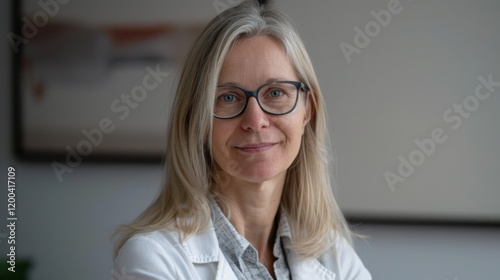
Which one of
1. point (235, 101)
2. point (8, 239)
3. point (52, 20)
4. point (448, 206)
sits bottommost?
point (8, 239)

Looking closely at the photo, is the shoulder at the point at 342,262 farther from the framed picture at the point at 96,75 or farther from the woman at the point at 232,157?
the framed picture at the point at 96,75

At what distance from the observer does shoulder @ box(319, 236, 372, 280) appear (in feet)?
4.06

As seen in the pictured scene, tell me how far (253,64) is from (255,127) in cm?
12

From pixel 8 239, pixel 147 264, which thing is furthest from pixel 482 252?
pixel 8 239

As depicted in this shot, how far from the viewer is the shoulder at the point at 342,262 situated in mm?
1237

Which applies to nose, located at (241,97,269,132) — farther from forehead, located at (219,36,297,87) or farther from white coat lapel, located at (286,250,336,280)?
white coat lapel, located at (286,250,336,280)

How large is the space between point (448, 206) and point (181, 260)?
108 cm

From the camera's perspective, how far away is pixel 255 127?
1087 mm

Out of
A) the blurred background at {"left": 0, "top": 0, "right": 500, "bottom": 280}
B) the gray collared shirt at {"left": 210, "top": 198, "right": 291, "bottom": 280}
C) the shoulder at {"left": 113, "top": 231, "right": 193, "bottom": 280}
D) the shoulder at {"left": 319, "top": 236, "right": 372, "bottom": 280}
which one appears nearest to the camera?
the shoulder at {"left": 113, "top": 231, "right": 193, "bottom": 280}

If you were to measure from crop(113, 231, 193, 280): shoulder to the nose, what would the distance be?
0.24 meters

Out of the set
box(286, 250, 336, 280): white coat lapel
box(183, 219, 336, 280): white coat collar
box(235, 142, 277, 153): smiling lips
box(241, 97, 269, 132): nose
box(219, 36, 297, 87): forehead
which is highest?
box(219, 36, 297, 87): forehead

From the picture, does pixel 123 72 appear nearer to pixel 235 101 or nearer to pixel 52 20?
pixel 52 20

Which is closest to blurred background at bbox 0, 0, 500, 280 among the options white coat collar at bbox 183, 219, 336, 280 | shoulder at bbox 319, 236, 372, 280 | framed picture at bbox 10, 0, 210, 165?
framed picture at bbox 10, 0, 210, 165

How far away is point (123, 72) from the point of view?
6.39ft
